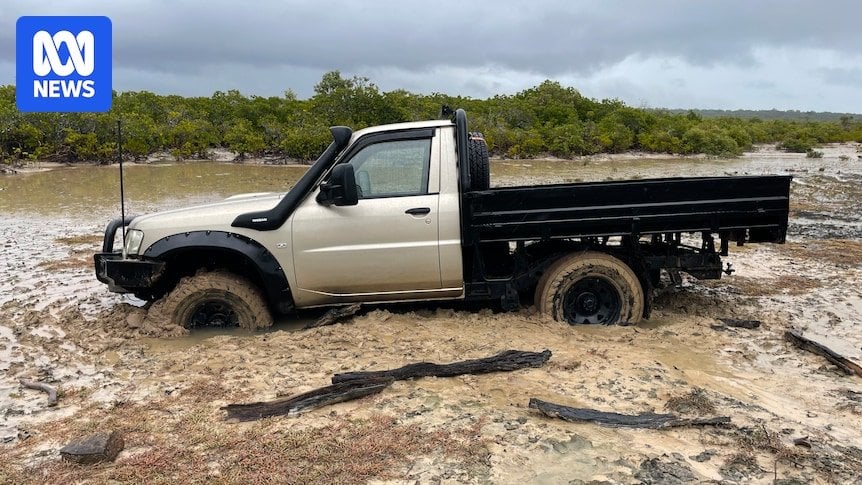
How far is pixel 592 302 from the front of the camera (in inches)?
239

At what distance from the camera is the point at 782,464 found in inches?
135

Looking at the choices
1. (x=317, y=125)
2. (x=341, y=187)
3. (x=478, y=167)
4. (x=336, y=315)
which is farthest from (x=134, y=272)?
(x=317, y=125)

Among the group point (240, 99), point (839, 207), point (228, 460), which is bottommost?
point (228, 460)

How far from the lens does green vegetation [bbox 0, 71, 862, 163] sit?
78.5ft

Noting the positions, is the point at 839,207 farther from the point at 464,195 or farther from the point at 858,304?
the point at 464,195

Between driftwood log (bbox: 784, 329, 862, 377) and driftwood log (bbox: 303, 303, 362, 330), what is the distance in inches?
150

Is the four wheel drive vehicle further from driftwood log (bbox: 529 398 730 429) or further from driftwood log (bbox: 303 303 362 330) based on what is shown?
driftwood log (bbox: 529 398 730 429)

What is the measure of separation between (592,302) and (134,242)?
4172mm

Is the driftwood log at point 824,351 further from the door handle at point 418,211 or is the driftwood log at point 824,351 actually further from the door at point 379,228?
the door handle at point 418,211

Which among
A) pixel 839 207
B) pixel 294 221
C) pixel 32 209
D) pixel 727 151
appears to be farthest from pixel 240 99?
pixel 294 221

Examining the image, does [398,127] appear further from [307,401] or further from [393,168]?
[307,401]

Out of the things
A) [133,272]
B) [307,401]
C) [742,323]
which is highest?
[133,272]

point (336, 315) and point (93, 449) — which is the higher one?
point (336, 315)

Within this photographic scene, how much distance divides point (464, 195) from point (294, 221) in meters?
1.49
